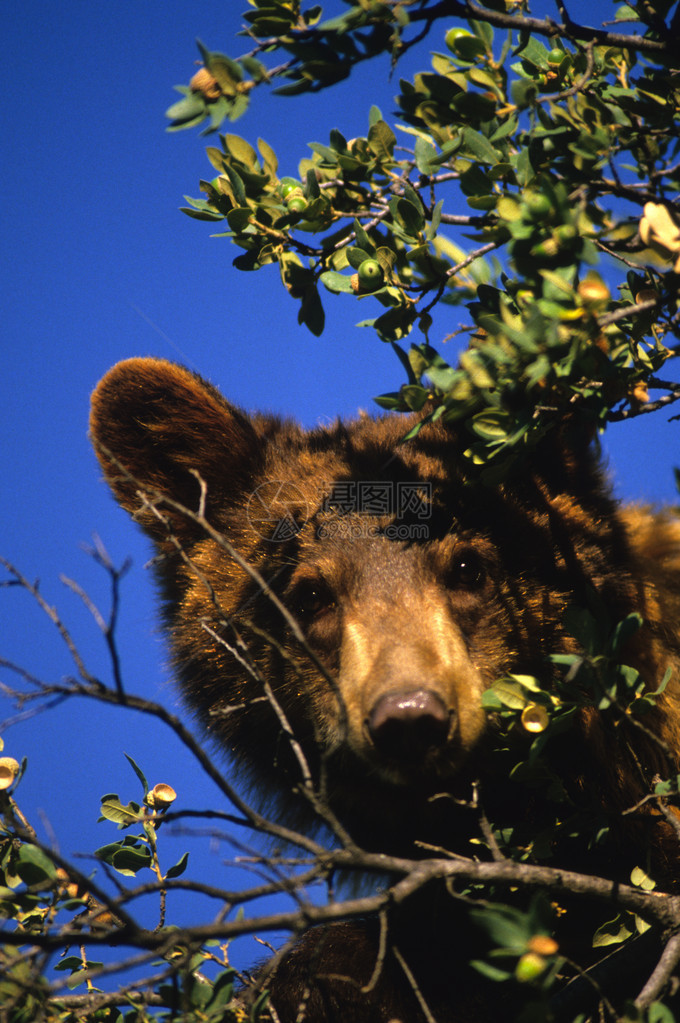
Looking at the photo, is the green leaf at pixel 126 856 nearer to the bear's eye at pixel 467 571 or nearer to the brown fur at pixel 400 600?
the brown fur at pixel 400 600

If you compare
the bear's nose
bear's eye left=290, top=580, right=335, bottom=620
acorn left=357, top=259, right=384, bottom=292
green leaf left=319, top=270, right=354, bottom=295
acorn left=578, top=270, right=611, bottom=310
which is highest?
green leaf left=319, top=270, right=354, bottom=295

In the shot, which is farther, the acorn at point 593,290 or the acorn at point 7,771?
the acorn at point 7,771

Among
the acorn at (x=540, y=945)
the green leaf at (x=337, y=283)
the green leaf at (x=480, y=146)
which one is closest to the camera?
the acorn at (x=540, y=945)

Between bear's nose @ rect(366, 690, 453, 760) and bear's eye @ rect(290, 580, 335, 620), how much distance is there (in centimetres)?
73

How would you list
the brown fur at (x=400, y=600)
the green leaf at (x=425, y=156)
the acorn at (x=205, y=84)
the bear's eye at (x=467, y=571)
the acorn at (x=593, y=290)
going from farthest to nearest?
the bear's eye at (x=467, y=571) → the brown fur at (x=400, y=600) → the green leaf at (x=425, y=156) → the acorn at (x=205, y=84) → the acorn at (x=593, y=290)

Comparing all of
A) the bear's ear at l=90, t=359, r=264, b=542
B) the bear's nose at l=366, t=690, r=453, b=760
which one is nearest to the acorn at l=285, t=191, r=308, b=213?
the bear's ear at l=90, t=359, r=264, b=542

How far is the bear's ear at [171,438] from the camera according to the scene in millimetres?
3229

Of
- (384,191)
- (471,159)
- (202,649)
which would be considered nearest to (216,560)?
(202,649)

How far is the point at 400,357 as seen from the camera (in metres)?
2.14

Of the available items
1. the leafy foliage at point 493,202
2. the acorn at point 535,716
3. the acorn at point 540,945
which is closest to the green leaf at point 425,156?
the leafy foliage at point 493,202

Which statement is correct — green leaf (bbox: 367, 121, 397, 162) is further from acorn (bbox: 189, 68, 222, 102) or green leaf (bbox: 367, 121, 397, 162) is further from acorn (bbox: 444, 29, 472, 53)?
acorn (bbox: 189, 68, 222, 102)

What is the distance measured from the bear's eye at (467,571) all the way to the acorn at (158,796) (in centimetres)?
114

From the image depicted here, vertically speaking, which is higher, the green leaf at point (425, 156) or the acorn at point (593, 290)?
the green leaf at point (425, 156)

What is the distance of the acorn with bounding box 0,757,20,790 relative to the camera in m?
2.13
